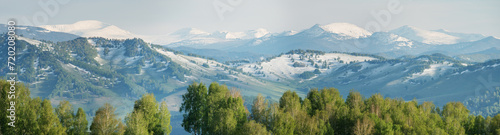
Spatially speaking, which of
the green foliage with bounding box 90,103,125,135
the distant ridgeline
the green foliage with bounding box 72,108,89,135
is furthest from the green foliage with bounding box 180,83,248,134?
the green foliage with bounding box 72,108,89,135

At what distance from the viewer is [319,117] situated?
347ft

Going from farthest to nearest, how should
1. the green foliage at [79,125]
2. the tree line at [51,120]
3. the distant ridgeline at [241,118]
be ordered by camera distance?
the green foliage at [79,125] → the distant ridgeline at [241,118] → the tree line at [51,120]

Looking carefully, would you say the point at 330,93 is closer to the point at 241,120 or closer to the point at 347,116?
the point at 347,116

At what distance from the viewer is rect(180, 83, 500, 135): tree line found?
311 ft

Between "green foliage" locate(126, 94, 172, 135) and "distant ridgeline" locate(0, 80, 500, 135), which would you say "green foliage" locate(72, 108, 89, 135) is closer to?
"distant ridgeline" locate(0, 80, 500, 135)

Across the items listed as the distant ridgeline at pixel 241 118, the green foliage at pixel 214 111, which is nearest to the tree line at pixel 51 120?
the distant ridgeline at pixel 241 118

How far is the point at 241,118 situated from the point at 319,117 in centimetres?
2037

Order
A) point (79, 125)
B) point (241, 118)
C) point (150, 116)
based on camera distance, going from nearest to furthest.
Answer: point (79, 125), point (150, 116), point (241, 118)

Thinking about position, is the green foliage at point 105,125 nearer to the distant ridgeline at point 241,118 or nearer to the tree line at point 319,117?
the distant ridgeline at point 241,118

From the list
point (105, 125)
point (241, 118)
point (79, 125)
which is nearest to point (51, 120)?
point (79, 125)

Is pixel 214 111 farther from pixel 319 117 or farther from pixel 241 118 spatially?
pixel 319 117

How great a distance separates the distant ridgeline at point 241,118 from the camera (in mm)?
85875

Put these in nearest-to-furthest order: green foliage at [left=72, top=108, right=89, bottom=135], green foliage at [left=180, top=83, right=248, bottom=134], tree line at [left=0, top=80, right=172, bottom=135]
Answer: tree line at [left=0, top=80, right=172, bottom=135], green foliage at [left=72, top=108, right=89, bottom=135], green foliage at [left=180, top=83, right=248, bottom=134]

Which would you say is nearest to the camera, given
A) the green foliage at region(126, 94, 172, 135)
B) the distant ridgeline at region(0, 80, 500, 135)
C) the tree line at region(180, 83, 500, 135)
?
the distant ridgeline at region(0, 80, 500, 135)
